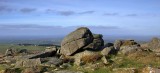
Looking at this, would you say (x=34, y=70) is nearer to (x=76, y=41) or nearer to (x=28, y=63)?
(x=28, y=63)

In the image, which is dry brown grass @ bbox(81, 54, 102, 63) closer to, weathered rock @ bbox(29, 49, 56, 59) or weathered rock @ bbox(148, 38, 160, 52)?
weathered rock @ bbox(29, 49, 56, 59)

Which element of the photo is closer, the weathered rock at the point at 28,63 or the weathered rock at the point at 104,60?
the weathered rock at the point at 104,60

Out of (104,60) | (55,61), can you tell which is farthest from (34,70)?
(104,60)

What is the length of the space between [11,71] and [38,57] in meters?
7.12

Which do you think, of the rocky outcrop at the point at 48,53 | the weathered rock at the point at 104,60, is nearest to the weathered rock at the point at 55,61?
the rocky outcrop at the point at 48,53

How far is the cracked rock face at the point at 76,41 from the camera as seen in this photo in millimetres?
41812

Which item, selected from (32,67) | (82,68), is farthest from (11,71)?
(82,68)

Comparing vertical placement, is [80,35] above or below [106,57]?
above

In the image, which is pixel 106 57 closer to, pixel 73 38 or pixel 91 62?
pixel 91 62

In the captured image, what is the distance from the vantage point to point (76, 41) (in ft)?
139

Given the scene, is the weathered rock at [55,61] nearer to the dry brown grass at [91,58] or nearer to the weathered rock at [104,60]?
the dry brown grass at [91,58]

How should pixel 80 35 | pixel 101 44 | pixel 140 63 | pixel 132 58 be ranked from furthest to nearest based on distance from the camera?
1. pixel 101 44
2. pixel 80 35
3. pixel 132 58
4. pixel 140 63

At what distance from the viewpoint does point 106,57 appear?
38.7m

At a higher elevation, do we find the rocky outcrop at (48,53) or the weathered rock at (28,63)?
the rocky outcrop at (48,53)
